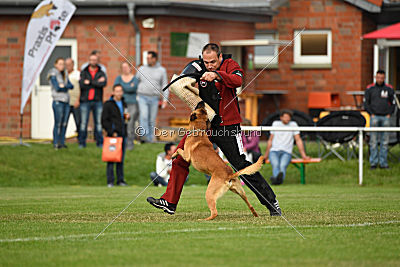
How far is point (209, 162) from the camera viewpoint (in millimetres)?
8938

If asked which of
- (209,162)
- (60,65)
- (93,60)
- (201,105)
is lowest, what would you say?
(209,162)

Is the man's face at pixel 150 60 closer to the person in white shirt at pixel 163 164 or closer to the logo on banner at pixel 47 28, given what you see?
the logo on banner at pixel 47 28

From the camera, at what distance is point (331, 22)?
28.2 metres

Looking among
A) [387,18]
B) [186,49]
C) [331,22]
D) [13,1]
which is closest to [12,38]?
[13,1]

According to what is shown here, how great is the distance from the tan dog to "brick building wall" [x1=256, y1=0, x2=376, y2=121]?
19265 mm

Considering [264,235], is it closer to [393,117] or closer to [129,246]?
[129,246]

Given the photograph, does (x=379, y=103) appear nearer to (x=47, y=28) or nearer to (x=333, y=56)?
(x=47, y=28)

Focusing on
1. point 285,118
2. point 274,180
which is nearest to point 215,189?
point 274,180

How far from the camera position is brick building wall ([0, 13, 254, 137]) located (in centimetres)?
2403

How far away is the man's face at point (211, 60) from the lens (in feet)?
29.8

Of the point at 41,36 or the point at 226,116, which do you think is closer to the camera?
the point at 226,116

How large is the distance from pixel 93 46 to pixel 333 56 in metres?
8.80

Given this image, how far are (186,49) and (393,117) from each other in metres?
7.39

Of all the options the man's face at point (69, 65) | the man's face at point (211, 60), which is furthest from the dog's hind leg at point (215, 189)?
the man's face at point (69, 65)
